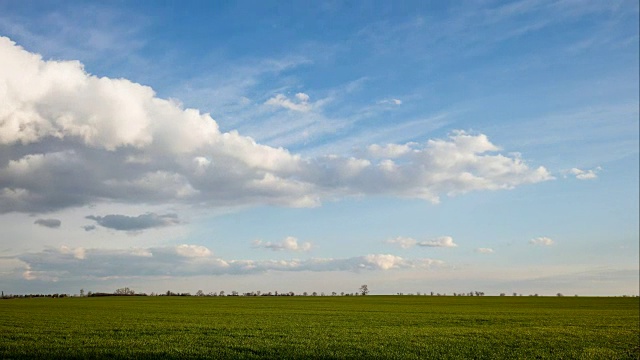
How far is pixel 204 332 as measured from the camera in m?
40.1

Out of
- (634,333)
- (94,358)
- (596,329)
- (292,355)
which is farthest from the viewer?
(596,329)

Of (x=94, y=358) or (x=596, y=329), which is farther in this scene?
(x=596, y=329)

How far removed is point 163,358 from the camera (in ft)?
87.1

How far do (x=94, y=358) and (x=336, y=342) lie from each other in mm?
15040

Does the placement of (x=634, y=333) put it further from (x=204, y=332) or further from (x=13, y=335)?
(x=13, y=335)

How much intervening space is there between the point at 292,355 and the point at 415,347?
8.87 meters

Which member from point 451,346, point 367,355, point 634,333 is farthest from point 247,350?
point 634,333

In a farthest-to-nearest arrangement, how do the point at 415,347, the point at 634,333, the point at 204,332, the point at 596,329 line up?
the point at 596,329
the point at 634,333
the point at 204,332
the point at 415,347

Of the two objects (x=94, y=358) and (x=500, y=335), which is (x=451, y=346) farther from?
(x=94, y=358)

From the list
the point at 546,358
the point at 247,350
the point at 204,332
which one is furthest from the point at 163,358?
the point at 546,358

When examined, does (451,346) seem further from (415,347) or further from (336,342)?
(336,342)

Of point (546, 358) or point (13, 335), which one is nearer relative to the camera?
point (546, 358)

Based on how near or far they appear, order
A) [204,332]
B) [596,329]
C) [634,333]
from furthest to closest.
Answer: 1. [596,329]
2. [634,333]
3. [204,332]

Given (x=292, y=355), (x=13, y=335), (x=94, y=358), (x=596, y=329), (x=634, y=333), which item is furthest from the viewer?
(x=596, y=329)
